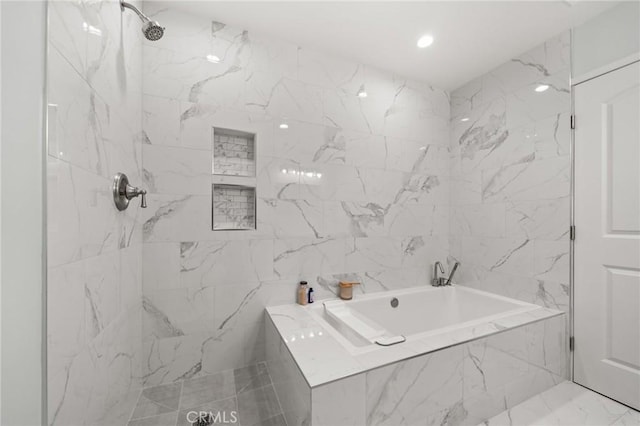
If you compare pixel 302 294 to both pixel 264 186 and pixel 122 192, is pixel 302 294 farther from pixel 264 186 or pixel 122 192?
pixel 122 192

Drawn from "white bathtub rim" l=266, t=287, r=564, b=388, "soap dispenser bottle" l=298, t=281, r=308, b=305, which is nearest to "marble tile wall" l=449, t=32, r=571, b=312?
"white bathtub rim" l=266, t=287, r=564, b=388

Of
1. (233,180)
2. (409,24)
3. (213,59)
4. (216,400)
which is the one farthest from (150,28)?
(216,400)

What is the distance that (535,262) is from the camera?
201 centimetres

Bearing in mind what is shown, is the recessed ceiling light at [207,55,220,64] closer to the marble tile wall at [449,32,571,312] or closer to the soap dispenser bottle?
the soap dispenser bottle

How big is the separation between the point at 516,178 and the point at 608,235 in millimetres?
687

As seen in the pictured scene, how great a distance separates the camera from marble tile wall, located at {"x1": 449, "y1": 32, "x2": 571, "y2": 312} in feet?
6.19

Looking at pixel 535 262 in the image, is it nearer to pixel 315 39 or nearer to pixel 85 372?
pixel 315 39

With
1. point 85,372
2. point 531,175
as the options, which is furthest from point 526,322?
point 85,372

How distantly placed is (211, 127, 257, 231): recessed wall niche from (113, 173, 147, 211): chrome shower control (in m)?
0.58

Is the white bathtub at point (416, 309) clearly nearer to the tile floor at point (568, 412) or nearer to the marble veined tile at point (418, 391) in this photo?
the marble veined tile at point (418, 391)

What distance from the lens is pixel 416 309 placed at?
2293mm

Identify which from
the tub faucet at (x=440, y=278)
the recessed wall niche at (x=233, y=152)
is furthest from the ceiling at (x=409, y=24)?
the tub faucet at (x=440, y=278)

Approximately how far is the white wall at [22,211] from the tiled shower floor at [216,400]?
0.98 metres

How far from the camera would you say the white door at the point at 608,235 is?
1545mm
